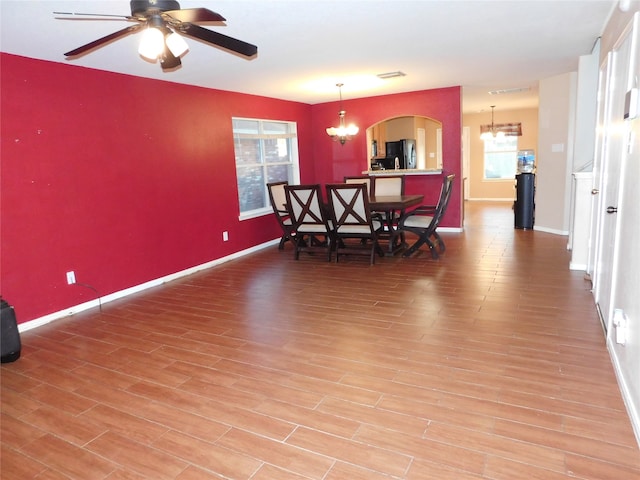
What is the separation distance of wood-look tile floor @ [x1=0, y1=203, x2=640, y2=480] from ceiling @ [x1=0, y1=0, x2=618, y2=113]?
7.25 ft

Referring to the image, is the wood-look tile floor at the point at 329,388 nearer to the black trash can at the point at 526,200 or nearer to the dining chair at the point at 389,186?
the dining chair at the point at 389,186

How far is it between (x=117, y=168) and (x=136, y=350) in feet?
6.61

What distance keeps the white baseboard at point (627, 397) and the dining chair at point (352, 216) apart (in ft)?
9.16

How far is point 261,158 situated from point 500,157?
7.03m

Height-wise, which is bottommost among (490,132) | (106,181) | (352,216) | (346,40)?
(352,216)

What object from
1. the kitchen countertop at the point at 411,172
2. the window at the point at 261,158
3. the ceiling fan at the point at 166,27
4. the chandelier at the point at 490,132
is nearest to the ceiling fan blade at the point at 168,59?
the ceiling fan at the point at 166,27

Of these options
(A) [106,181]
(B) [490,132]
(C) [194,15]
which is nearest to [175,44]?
(C) [194,15]

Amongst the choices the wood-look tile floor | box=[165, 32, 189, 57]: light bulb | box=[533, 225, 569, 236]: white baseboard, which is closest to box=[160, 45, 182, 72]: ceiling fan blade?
box=[165, 32, 189, 57]: light bulb

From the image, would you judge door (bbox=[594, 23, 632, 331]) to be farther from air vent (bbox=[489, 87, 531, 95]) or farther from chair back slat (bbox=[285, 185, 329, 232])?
air vent (bbox=[489, 87, 531, 95])

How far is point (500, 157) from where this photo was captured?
10.7m

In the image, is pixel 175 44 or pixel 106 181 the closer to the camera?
pixel 175 44

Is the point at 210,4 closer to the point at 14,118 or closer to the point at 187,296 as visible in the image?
the point at 14,118

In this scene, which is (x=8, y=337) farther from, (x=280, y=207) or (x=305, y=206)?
(x=280, y=207)

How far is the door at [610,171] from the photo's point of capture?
2621 millimetres
